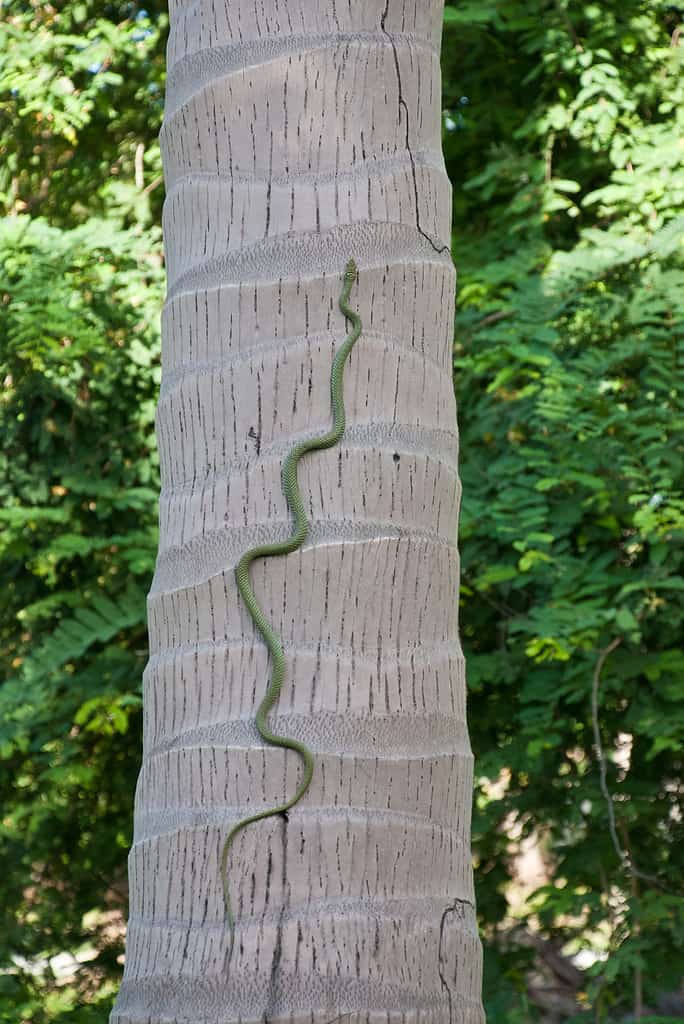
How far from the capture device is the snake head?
1778 millimetres

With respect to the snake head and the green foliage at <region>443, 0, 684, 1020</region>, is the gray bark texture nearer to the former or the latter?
the snake head

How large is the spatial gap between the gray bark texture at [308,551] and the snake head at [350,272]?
0.01 meters

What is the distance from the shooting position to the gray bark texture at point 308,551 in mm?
1599

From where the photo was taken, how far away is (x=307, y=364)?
1.75 m

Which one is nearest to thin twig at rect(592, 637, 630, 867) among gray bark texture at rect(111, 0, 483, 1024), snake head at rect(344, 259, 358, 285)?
gray bark texture at rect(111, 0, 483, 1024)

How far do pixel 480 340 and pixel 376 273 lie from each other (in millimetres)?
3386

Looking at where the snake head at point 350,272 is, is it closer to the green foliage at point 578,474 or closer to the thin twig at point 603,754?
the green foliage at point 578,474

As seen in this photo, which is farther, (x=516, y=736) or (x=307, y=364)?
(x=516, y=736)

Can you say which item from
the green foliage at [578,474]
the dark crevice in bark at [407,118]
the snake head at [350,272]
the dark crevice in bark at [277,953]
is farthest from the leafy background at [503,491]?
the dark crevice in bark at [277,953]

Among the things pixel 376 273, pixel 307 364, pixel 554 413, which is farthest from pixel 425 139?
pixel 554 413

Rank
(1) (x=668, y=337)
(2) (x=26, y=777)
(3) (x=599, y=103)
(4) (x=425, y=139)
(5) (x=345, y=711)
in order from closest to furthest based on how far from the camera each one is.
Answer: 1. (5) (x=345, y=711)
2. (4) (x=425, y=139)
3. (1) (x=668, y=337)
4. (3) (x=599, y=103)
5. (2) (x=26, y=777)

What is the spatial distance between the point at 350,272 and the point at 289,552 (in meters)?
0.43

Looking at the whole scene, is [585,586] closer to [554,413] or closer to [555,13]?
[554,413]

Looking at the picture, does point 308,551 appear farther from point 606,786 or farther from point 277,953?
point 606,786
